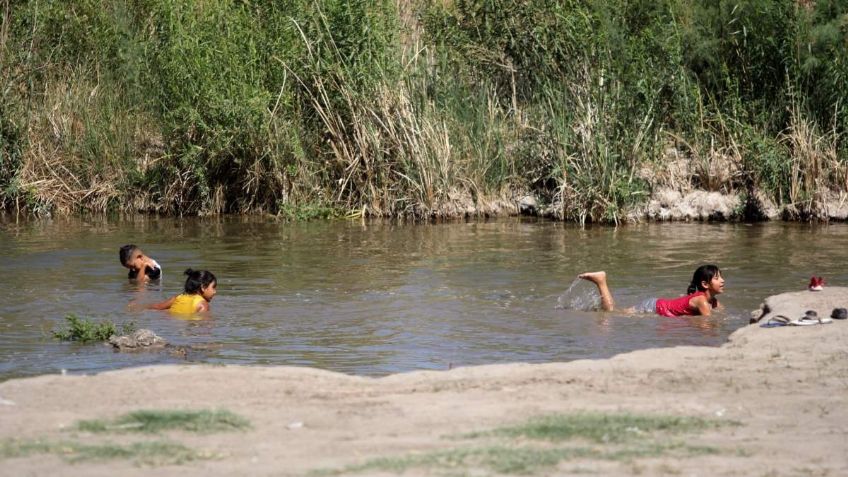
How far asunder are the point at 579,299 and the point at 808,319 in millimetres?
3116

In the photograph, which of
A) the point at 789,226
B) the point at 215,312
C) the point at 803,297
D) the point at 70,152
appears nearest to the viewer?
the point at 803,297

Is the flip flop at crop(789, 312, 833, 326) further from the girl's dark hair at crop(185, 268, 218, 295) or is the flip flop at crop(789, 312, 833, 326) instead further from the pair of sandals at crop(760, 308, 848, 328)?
the girl's dark hair at crop(185, 268, 218, 295)

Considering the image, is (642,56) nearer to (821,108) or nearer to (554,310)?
(821,108)

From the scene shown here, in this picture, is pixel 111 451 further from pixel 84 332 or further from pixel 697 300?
pixel 697 300

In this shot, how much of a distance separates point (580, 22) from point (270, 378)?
38.8 ft

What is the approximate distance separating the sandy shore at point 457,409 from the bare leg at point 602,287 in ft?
10.9

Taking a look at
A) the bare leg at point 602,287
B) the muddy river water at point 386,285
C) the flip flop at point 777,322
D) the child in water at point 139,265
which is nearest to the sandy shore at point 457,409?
the flip flop at point 777,322

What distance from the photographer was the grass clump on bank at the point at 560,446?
16.9ft

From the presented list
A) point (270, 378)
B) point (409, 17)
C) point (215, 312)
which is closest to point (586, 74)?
point (409, 17)

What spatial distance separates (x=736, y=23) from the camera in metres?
18.3

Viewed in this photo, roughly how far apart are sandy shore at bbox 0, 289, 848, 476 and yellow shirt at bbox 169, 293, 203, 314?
392 centimetres

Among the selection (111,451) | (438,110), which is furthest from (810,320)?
(438,110)

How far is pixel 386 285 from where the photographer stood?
12703 mm

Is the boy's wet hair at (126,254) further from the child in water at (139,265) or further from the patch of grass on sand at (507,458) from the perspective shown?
the patch of grass on sand at (507,458)
